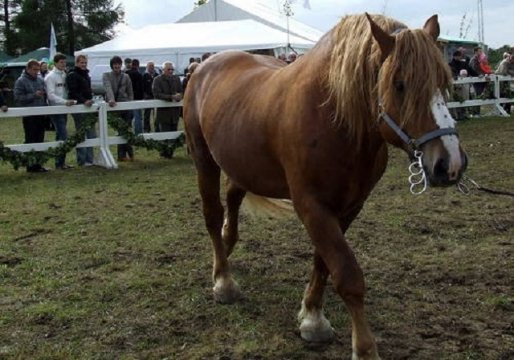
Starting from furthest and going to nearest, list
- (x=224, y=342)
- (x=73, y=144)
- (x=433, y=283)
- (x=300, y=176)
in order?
(x=73, y=144) → (x=433, y=283) → (x=224, y=342) → (x=300, y=176)

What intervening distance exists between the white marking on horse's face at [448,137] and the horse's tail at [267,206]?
2.44 metres

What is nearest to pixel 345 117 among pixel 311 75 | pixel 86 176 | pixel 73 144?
pixel 311 75

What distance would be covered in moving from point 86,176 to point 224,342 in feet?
23.1

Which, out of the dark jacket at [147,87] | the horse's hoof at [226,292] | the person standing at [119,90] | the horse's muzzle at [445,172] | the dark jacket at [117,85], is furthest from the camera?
the dark jacket at [147,87]

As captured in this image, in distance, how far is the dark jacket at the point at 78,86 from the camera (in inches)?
451

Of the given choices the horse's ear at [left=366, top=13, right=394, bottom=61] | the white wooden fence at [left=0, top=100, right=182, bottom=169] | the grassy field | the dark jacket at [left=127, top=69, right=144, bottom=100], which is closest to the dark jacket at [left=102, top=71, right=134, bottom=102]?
the white wooden fence at [left=0, top=100, right=182, bottom=169]

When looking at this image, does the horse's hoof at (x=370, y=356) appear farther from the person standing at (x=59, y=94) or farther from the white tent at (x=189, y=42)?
the white tent at (x=189, y=42)

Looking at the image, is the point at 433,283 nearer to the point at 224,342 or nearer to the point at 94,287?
the point at 224,342

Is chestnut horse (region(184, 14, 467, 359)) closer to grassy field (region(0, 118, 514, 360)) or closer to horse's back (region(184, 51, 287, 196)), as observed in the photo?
horse's back (region(184, 51, 287, 196))

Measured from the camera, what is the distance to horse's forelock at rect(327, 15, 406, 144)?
305 cm

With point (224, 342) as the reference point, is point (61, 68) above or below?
above

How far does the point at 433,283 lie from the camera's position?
461cm

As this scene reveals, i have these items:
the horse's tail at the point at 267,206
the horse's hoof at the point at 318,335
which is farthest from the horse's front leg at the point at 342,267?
the horse's tail at the point at 267,206

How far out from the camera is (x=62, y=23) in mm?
49875
